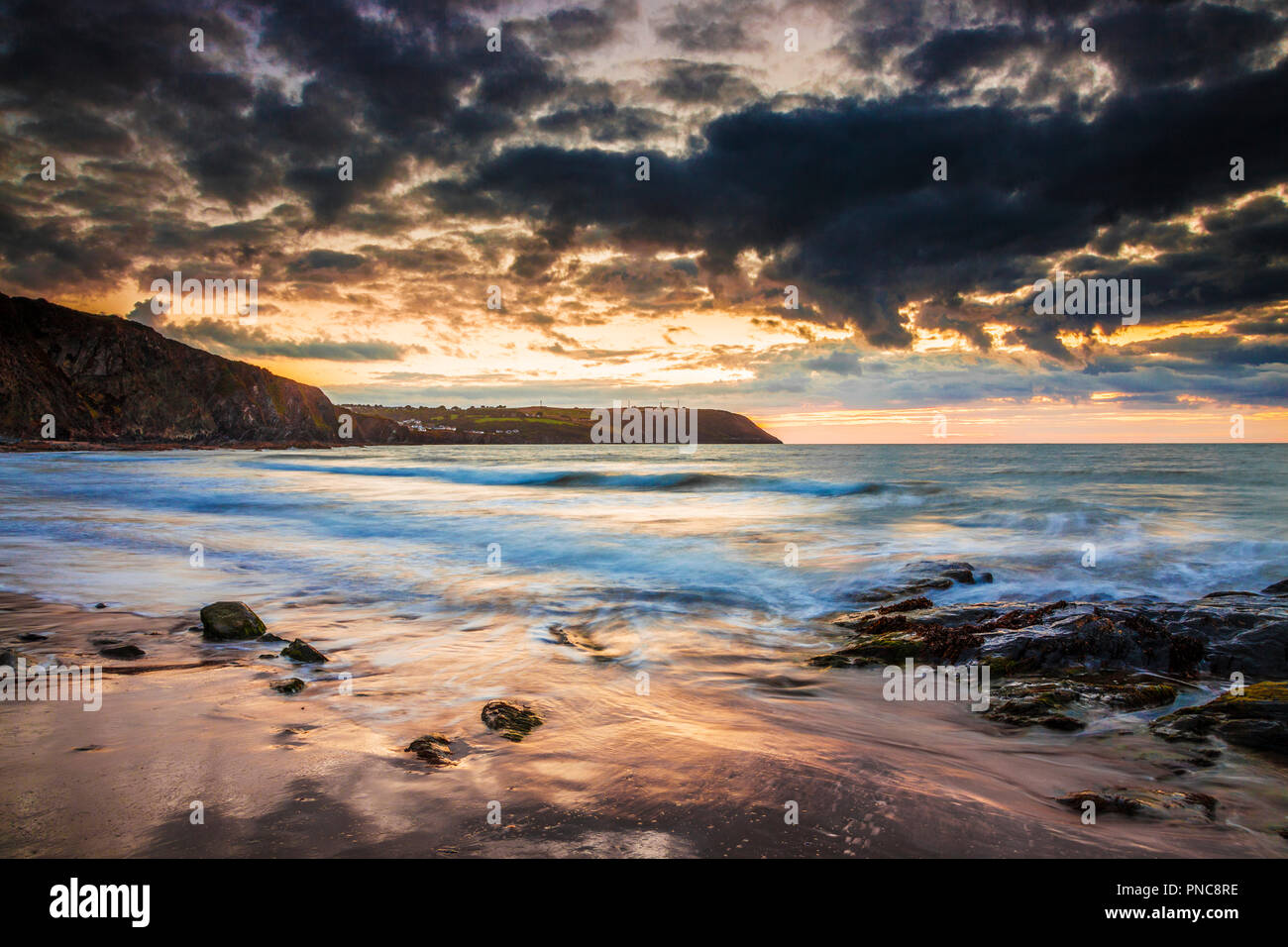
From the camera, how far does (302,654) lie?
605 cm

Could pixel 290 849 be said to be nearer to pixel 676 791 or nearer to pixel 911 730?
pixel 676 791

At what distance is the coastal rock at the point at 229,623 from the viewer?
21.6 ft

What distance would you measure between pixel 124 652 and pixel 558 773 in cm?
489

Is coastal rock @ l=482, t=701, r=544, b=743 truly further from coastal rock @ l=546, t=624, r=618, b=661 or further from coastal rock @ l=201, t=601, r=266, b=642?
coastal rock @ l=201, t=601, r=266, b=642

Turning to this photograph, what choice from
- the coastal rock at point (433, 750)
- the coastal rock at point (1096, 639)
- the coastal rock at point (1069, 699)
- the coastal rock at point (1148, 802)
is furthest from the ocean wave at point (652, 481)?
the coastal rock at point (433, 750)

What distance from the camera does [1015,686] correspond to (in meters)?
6.08

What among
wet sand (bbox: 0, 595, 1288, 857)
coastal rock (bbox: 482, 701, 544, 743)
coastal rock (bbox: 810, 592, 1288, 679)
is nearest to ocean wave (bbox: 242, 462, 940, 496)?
coastal rock (bbox: 810, 592, 1288, 679)

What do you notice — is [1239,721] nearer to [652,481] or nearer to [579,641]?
[579,641]

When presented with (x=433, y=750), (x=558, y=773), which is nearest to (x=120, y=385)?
(x=433, y=750)

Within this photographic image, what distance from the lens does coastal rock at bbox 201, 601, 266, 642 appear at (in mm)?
6594

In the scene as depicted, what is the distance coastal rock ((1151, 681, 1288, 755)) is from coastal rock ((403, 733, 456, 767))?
18.2ft

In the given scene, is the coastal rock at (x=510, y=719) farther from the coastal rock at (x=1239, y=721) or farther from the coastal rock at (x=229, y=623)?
the coastal rock at (x=1239, y=721)

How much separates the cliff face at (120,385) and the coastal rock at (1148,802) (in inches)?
3592

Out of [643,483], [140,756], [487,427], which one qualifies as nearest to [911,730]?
[140,756]
